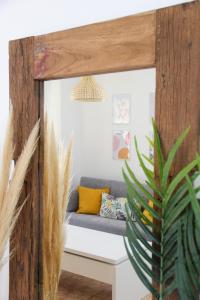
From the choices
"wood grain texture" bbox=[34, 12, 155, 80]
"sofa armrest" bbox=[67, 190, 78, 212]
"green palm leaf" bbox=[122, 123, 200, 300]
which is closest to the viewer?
"green palm leaf" bbox=[122, 123, 200, 300]

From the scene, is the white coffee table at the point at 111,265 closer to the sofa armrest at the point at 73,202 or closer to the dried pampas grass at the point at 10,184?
the sofa armrest at the point at 73,202

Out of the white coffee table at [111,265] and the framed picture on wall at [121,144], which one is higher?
the framed picture on wall at [121,144]

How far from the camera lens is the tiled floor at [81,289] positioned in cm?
103

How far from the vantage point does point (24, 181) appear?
47.1 inches

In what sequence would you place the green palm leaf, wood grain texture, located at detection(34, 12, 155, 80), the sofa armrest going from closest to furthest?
the green palm leaf → wood grain texture, located at detection(34, 12, 155, 80) → the sofa armrest

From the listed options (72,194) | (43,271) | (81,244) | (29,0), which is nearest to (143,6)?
(29,0)

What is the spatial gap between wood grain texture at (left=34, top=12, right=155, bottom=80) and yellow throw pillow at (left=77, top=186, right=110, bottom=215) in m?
0.35

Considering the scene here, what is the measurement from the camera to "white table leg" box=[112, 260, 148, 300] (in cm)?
98

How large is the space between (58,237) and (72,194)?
0.54 ft

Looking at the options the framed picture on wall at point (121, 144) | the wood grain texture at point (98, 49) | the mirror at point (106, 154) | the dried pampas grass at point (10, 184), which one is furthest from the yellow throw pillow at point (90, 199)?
the wood grain texture at point (98, 49)

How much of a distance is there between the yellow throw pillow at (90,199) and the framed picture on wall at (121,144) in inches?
4.1

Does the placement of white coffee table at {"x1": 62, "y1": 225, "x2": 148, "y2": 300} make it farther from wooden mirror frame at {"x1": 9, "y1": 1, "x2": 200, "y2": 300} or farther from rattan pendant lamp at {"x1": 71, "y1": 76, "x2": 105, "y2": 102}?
rattan pendant lamp at {"x1": 71, "y1": 76, "x2": 105, "y2": 102}

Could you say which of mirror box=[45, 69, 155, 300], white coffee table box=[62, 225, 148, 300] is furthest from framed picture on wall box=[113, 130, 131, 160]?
white coffee table box=[62, 225, 148, 300]

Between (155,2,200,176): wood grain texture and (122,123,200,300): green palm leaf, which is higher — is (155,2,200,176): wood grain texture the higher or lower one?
the higher one
